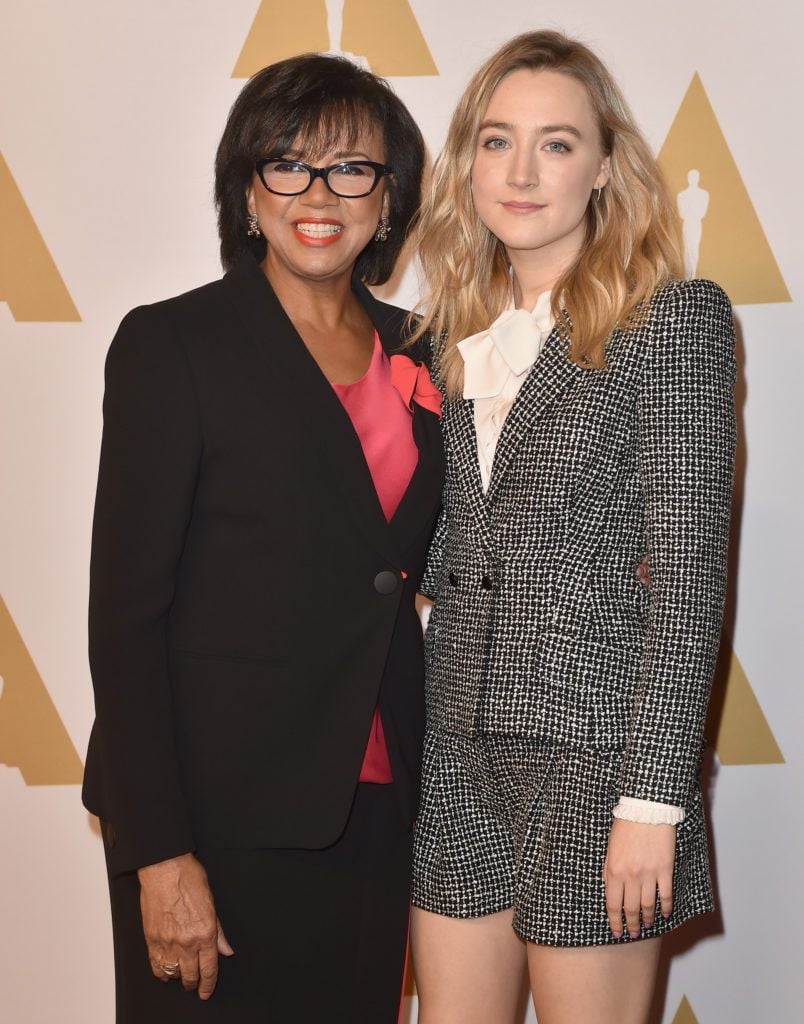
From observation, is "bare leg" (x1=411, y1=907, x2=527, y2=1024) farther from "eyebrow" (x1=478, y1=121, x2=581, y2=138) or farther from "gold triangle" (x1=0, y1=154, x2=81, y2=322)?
"gold triangle" (x1=0, y1=154, x2=81, y2=322)

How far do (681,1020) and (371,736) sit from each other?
138 cm

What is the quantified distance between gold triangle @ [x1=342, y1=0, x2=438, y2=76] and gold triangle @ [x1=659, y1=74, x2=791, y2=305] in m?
0.53

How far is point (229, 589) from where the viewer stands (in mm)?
1645

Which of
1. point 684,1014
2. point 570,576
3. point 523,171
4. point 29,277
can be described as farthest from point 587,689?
point 29,277

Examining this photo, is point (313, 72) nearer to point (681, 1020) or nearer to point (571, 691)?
point (571, 691)

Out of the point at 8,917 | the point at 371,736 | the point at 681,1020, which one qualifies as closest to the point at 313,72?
the point at 371,736

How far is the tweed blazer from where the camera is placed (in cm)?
156

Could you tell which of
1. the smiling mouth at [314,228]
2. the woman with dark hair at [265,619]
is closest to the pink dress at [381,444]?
the woman with dark hair at [265,619]

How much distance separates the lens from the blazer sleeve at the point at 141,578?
1.57 metres

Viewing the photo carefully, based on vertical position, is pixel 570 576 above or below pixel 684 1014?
above

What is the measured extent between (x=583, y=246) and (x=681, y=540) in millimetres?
545

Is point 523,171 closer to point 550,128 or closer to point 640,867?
point 550,128

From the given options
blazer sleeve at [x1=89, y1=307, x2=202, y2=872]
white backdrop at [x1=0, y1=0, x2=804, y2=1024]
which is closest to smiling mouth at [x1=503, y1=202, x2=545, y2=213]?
blazer sleeve at [x1=89, y1=307, x2=202, y2=872]

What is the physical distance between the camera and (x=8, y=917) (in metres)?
2.62
